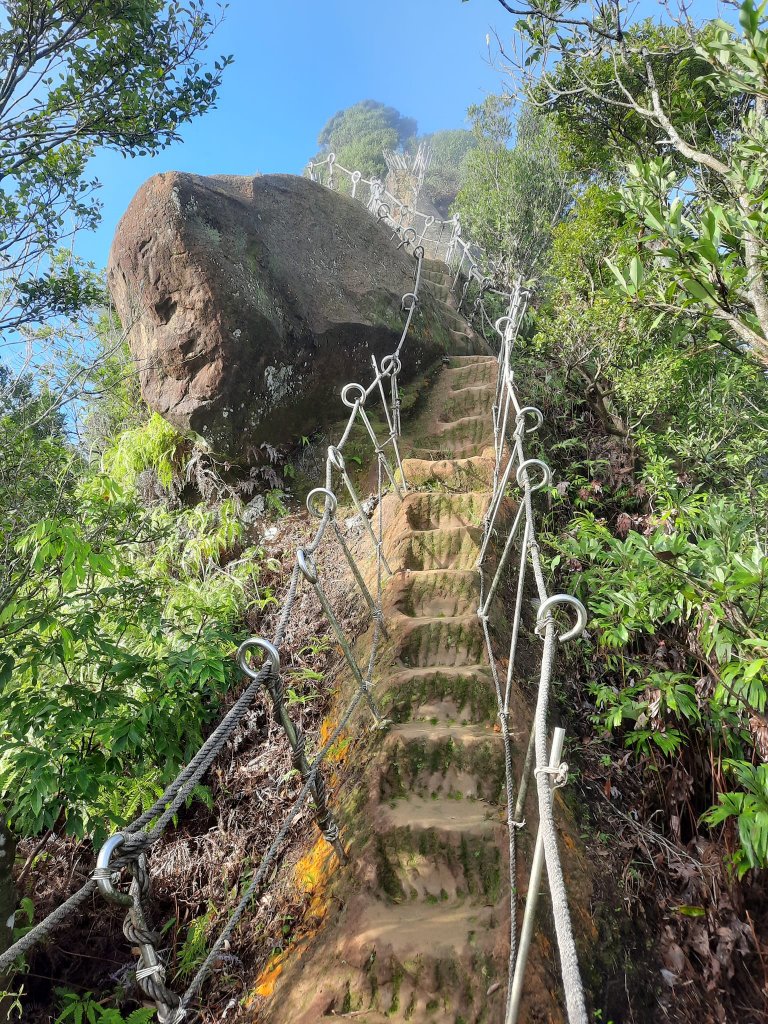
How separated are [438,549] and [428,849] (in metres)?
1.99

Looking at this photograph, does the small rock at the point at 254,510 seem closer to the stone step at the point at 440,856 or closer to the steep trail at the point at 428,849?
the steep trail at the point at 428,849

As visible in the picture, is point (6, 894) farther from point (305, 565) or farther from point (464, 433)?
point (464, 433)

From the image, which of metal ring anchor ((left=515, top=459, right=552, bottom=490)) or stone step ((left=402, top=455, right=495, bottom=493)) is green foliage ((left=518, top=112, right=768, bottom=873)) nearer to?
metal ring anchor ((left=515, top=459, right=552, bottom=490))

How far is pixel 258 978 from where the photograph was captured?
2.14m

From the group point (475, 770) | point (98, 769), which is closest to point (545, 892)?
point (475, 770)

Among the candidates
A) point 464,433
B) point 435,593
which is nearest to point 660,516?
point 435,593

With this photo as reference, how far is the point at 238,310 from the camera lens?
5.08 metres

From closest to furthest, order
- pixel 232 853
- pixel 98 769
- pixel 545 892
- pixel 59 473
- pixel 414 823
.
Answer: pixel 545 892 < pixel 414 823 < pixel 98 769 < pixel 232 853 < pixel 59 473

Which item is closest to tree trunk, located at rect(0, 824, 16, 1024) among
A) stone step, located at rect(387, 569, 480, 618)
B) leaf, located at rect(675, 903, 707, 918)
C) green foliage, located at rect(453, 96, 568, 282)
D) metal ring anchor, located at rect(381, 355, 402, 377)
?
stone step, located at rect(387, 569, 480, 618)

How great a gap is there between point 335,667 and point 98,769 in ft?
4.72

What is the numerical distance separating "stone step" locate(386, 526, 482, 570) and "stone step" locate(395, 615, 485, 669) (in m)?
0.65

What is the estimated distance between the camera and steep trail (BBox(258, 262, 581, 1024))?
69.9 inches

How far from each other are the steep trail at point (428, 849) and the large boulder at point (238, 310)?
2.33 metres

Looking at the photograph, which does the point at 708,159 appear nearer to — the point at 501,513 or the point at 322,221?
the point at 501,513
